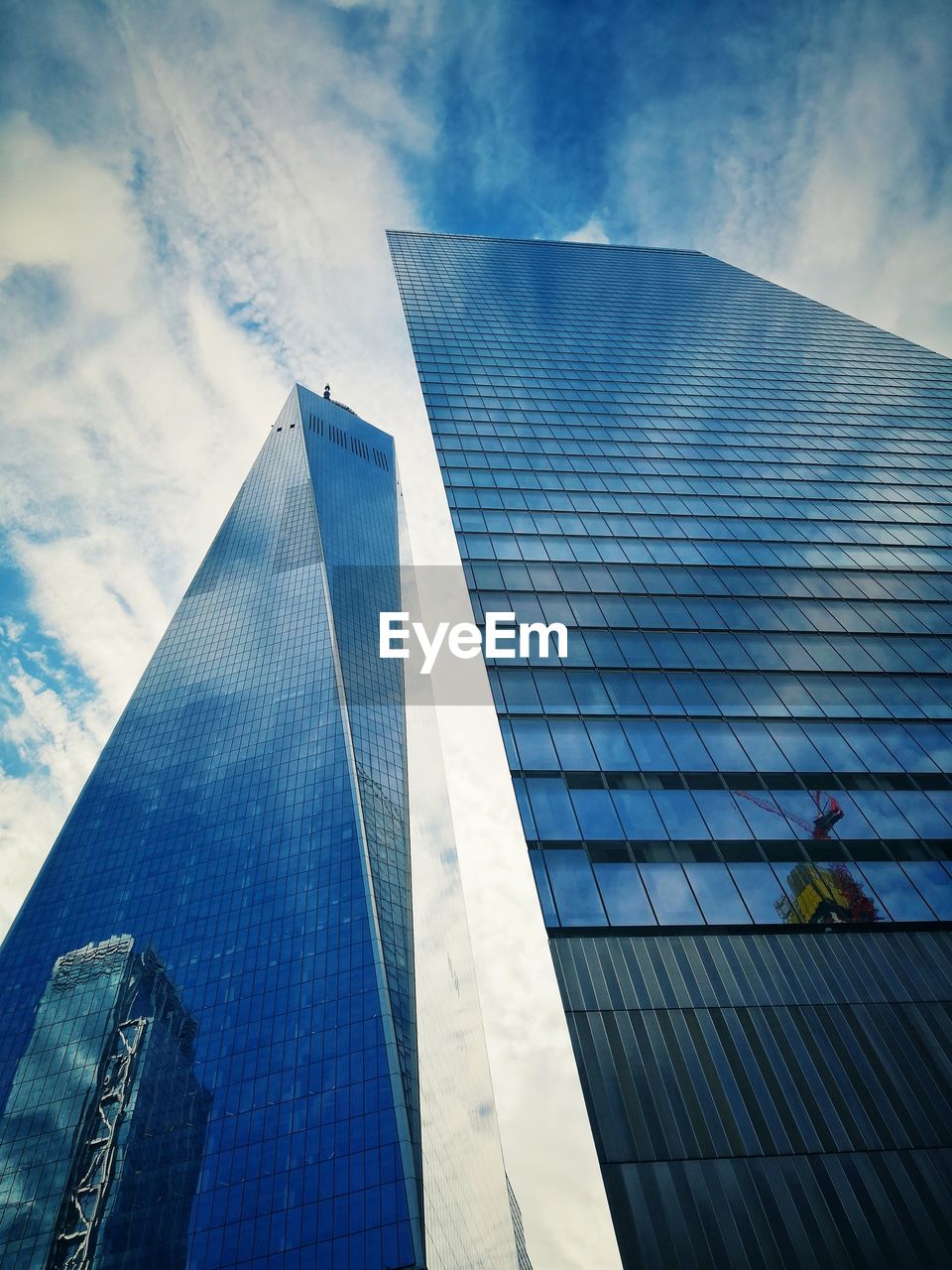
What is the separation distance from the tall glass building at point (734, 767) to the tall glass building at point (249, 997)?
45.3m

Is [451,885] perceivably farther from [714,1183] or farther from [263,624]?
[714,1183]

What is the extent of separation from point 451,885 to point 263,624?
51.8 meters

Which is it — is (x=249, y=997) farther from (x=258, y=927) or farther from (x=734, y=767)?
(x=734, y=767)

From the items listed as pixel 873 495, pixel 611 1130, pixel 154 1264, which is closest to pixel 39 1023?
pixel 154 1264

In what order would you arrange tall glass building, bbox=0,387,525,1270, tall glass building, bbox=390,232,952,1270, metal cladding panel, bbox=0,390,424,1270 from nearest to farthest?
tall glass building, bbox=390,232,952,1270 < metal cladding panel, bbox=0,390,424,1270 < tall glass building, bbox=0,387,525,1270

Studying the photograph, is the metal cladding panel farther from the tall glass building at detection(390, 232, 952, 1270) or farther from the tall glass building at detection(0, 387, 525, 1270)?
the tall glass building at detection(390, 232, 952, 1270)

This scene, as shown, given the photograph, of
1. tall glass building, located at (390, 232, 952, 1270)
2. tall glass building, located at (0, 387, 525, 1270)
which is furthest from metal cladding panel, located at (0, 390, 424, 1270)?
tall glass building, located at (390, 232, 952, 1270)

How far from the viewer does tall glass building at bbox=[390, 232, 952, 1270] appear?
50.9 feet

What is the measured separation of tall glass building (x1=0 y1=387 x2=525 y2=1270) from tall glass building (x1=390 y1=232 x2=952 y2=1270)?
45254 millimetres

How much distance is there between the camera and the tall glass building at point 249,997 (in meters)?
53.9

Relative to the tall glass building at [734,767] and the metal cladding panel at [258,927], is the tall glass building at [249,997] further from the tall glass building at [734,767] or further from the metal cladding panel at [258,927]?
the tall glass building at [734,767]

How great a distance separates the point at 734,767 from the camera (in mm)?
25688

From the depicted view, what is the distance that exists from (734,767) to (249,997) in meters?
57.1

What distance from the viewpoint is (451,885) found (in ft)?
373
